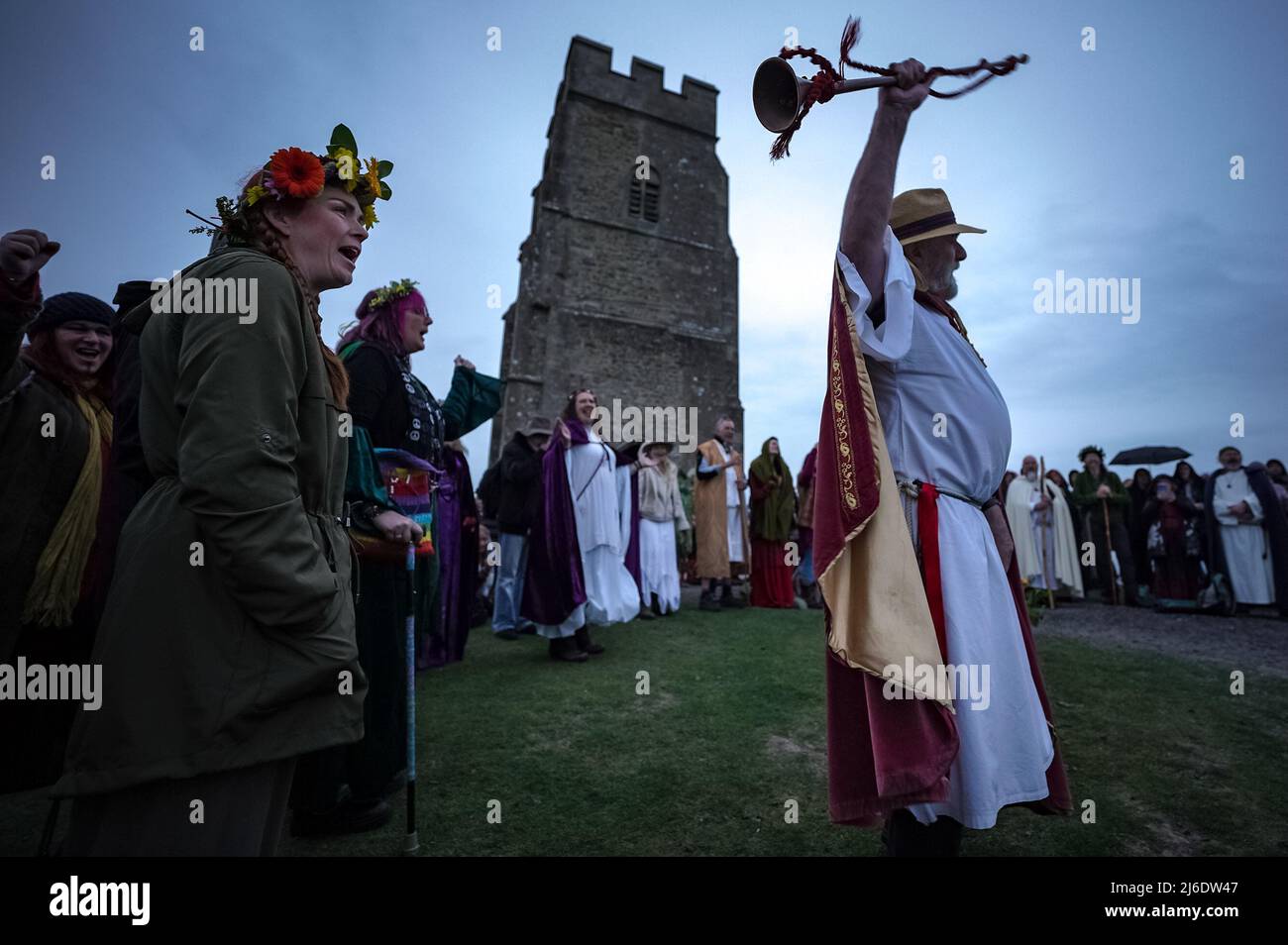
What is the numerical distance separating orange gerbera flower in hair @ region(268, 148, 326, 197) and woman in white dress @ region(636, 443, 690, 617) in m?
6.82

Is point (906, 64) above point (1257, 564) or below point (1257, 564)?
above

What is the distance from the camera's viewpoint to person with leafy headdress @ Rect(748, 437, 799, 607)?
29.8 ft

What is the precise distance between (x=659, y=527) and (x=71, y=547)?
6.80 meters

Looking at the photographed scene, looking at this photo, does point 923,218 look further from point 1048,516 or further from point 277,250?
point 1048,516

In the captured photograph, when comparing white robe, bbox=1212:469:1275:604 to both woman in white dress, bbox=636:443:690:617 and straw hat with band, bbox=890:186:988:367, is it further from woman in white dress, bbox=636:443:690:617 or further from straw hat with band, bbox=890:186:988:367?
straw hat with band, bbox=890:186:988:367

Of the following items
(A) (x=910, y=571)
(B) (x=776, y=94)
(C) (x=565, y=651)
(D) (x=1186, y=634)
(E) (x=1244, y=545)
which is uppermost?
(B) (x=776, y=94)

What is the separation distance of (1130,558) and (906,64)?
1145 centimetres

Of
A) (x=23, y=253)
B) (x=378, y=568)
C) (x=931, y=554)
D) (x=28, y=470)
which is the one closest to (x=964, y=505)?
(x=931, y=554)

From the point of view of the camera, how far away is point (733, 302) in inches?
877

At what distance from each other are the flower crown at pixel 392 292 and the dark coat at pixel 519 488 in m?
3.00

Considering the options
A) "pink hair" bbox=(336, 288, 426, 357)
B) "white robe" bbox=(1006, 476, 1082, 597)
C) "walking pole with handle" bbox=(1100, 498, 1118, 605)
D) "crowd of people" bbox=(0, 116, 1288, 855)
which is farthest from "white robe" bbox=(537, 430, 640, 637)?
"walking pole with handle" bbox=(1100, 498, 1118, 605)

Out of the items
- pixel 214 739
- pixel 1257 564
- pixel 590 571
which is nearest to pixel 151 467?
pixel 214 739

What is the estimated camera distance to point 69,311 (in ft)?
8.63

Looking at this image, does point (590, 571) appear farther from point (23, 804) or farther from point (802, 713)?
point (23, 804)
